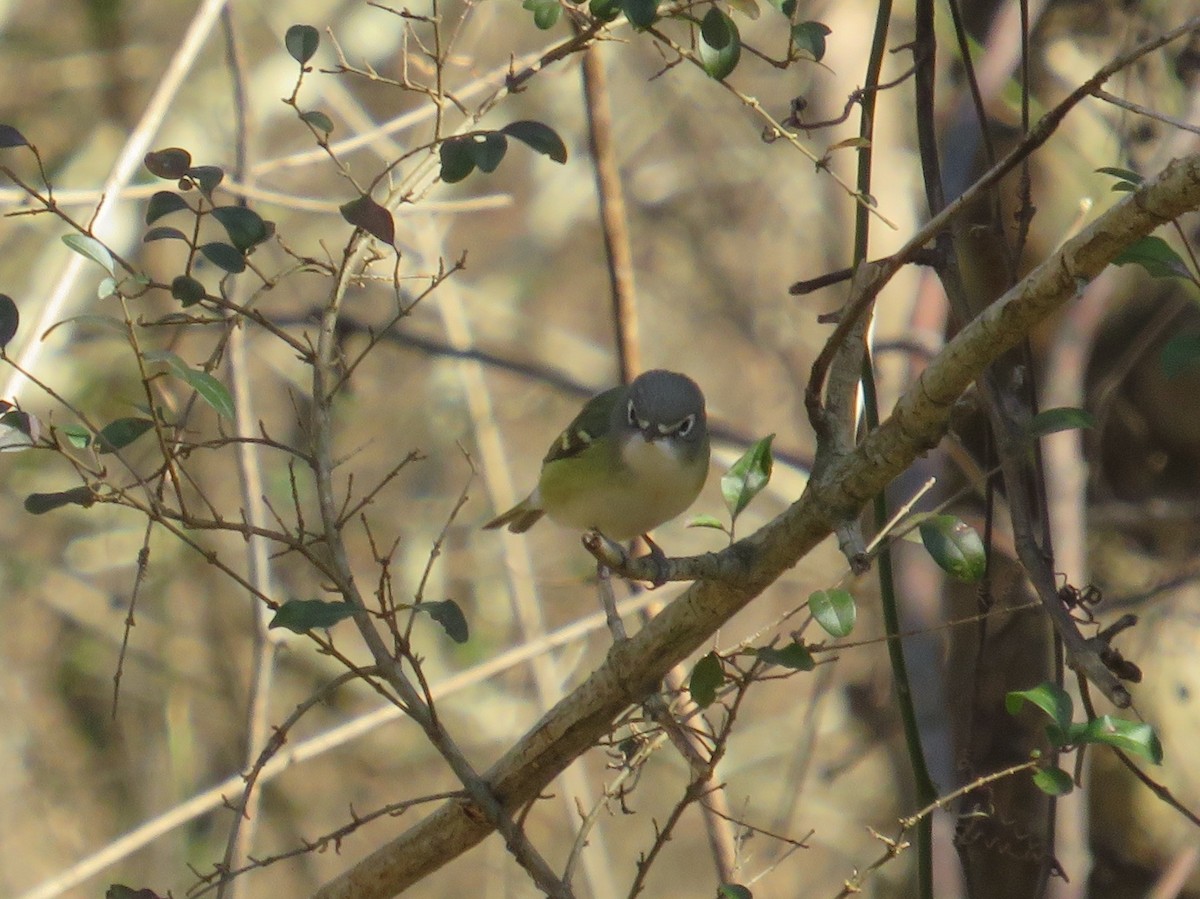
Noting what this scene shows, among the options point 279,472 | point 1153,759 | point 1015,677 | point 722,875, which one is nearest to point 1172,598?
point 1015,677

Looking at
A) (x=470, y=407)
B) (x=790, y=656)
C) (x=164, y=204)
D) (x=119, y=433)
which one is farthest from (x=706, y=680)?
(x=470, y=407)

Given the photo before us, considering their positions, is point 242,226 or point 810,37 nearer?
point 242,226

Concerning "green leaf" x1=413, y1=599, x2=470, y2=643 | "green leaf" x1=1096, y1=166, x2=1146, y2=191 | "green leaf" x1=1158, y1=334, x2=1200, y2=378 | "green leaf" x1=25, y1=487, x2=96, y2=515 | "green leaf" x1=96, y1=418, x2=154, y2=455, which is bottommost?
"green leaf" x1=1158, y1=334, x2=1200, y2=378

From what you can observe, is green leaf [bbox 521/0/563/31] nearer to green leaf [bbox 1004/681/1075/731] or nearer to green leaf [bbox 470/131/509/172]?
green leaf [bbox 470/131/509/172]

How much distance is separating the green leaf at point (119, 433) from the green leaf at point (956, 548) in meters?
1.04

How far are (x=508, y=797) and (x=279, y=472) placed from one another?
15.2ft

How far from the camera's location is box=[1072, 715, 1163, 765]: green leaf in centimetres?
163

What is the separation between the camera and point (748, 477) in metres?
1.92

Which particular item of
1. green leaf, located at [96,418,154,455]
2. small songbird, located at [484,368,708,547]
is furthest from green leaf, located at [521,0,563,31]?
small songbird, located at [484,368,708,547]

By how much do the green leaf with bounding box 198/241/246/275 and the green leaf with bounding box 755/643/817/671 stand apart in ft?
2.86

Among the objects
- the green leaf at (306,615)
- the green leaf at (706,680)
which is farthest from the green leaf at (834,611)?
the green leaf at (306,615)

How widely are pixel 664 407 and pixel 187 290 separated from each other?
57.6 inches

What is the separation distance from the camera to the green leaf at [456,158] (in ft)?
5.95

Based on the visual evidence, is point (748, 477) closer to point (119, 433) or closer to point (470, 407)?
point (119, 433)
